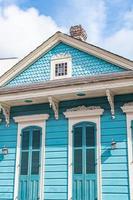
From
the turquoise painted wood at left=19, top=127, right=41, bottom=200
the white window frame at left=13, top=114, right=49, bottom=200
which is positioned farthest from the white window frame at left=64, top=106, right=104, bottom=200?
the turquoise painted wood at left=19, top=127, right=41, bottom=200

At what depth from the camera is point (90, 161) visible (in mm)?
10500

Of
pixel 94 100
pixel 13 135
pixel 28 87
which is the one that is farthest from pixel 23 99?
pixel 94 100

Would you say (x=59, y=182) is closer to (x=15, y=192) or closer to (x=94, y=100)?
(x=15, y=192)

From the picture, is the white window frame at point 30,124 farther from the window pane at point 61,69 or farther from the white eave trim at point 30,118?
the window pane at point 61,69

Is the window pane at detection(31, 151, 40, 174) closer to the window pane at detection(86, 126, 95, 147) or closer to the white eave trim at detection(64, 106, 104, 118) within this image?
the white eave trim at detection(64, 106, 104, 118)

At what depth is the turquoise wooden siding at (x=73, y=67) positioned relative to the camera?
11.4 m

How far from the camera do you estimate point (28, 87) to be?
439 inches

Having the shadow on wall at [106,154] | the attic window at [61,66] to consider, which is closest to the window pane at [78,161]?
the shadow on wall at [106,154]

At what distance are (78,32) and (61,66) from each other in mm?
2119

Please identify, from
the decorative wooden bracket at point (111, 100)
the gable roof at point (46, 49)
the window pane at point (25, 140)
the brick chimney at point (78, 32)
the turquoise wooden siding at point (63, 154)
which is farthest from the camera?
the brick chimney at point (78, 32)

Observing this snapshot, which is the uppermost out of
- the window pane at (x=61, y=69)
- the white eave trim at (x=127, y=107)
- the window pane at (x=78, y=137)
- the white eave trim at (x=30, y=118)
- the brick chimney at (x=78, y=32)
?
the brick chimney at (x=78, y=32)

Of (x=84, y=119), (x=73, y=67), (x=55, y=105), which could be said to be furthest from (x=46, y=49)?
(x=84, y=119)

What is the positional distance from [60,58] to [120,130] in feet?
11.7

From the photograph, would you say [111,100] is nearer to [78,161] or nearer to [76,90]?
[76,90]
